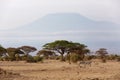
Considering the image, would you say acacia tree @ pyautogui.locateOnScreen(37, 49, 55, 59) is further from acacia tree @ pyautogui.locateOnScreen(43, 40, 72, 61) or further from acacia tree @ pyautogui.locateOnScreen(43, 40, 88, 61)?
acacia tree @ pyautogui.locateOnScreen(43, 40, 72, 61)

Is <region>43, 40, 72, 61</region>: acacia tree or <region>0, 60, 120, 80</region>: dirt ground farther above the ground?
<region>43, 40, 72, 61</region>: acacia tree

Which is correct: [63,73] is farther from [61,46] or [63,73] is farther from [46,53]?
[46,53]

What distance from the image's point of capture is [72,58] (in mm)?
50906

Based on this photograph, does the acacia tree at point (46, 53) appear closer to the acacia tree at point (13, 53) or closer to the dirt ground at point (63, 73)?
the acacia tree at point (13, 53)

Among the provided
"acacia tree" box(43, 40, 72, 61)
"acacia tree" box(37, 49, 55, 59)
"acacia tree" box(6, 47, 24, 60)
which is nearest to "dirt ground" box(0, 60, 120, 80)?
"acacia tree" box(43, 40, 72, 61)

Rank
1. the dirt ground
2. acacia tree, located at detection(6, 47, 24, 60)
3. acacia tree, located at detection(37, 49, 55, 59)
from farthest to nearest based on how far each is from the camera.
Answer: acacia tree, located at detection(37, 49, 55, 59) < acacia tree, located at detection(6, 47, 24, 60) < the dirt ground

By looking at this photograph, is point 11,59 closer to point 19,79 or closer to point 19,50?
point 19,50

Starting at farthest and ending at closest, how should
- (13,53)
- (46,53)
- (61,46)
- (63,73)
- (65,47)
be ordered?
1. (46,53)
2. (13,53)
3. (61,46)
4. (65,47)
5. (63,73)

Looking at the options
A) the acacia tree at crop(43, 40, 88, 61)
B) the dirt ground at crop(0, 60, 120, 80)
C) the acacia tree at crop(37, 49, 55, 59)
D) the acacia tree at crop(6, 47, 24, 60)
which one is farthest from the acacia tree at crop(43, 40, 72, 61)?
the dirt ground at crop(0, 60, 120, 80)

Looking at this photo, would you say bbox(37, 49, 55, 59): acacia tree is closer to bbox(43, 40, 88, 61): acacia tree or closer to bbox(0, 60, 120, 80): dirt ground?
bbox(43, 40, 88, 61): acacia tree

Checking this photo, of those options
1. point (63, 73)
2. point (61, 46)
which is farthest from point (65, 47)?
point (63, 73)

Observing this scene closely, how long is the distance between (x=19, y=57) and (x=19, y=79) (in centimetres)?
4404

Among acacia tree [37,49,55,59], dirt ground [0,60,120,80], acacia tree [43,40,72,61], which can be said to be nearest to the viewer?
dirt ground [0,60,120,80]

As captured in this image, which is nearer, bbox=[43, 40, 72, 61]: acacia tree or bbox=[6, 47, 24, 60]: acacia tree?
bbox=[43, 40, 72, 61]: acacia tree
